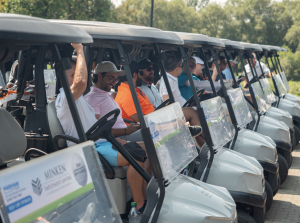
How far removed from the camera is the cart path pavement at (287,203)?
4.14 m

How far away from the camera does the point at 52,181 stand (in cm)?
158

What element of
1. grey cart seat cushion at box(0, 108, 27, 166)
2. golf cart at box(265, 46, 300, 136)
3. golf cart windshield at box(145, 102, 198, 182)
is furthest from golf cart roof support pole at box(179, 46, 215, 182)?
golf cart at box(265, 46, 300, 136)

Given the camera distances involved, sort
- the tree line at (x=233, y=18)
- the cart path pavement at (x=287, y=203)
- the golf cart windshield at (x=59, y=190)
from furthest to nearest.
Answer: the tree line at (x=233, y=18)
the cart path pavement at (x=287, y=203)
the golf cart windshield at (x=59, y=190)

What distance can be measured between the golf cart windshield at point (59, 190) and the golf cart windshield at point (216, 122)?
187cm

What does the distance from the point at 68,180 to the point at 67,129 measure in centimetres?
138

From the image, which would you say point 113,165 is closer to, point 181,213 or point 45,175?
point 181,213

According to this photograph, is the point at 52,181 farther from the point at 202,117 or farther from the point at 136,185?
the point at 202,117

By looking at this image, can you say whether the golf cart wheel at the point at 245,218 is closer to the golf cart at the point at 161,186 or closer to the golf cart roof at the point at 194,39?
the golf cart at the point at 161,186

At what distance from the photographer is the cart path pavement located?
4.14 meters

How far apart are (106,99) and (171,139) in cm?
115

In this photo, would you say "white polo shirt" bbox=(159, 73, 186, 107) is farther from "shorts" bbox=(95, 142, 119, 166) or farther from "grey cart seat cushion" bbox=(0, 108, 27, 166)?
"grey cart seat cushion" bbox=(0, 108, 27, 166)

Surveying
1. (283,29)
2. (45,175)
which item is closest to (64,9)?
(45,175)

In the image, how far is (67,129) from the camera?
2996 mm

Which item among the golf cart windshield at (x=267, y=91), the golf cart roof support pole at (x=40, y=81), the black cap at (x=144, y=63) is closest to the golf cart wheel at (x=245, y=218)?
the golf cart roof support pole at (x=40, y=81)
